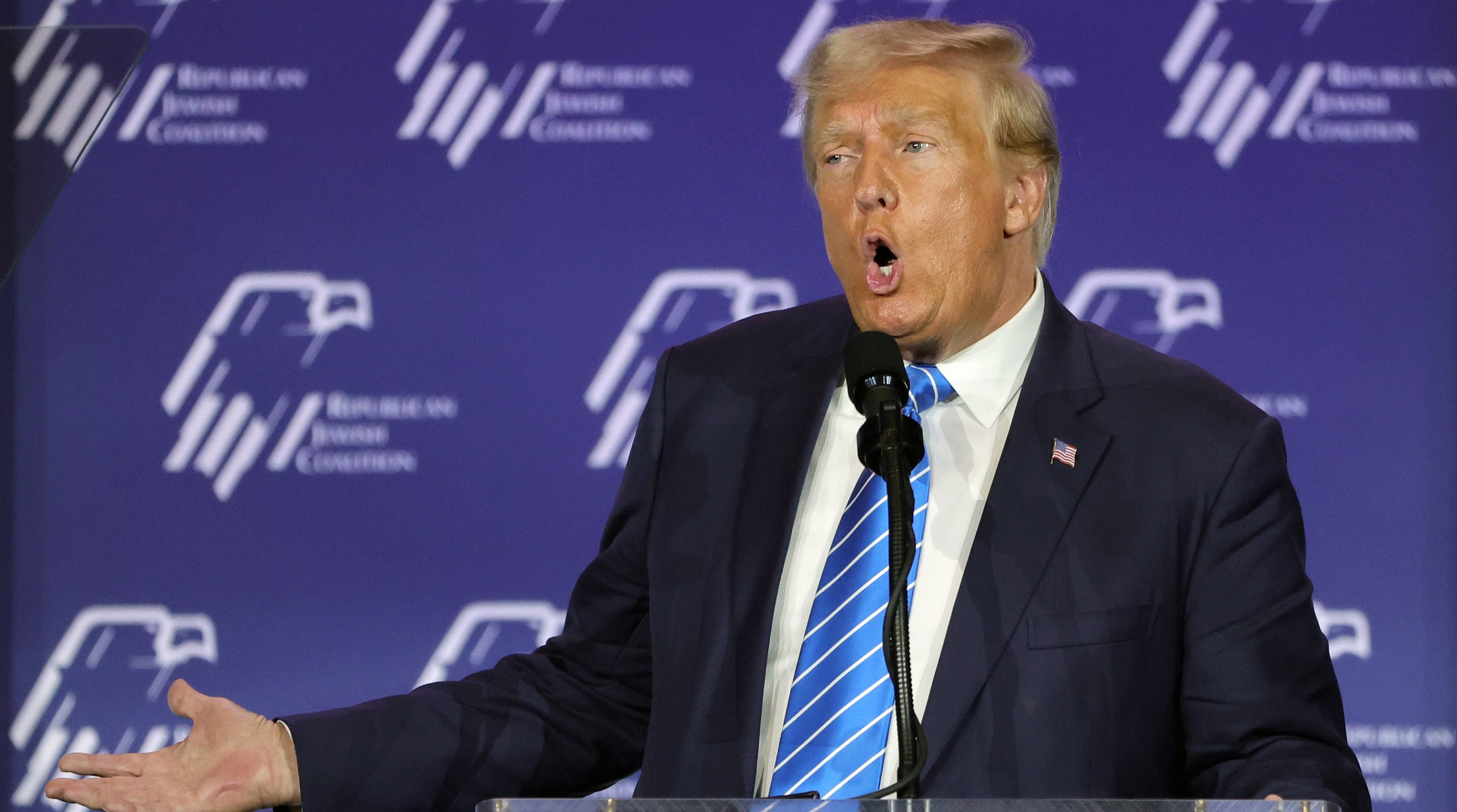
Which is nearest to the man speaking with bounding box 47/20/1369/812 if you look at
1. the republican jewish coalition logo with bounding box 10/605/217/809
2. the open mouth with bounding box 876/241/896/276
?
the open mouth with bounding box 876/241/896/276

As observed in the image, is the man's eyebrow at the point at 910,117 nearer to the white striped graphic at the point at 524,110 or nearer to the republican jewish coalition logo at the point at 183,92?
the white striped graphic at the point at 524,110

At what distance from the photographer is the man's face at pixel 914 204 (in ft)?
5.60

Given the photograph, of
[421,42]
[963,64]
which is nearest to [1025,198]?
[963,64]

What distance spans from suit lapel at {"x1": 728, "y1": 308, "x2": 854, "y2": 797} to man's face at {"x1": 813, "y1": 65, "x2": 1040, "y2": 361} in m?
0.12

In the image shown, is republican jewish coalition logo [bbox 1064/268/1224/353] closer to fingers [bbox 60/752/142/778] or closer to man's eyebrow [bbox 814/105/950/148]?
man's eyebrow [bbox 814/105/950/148]

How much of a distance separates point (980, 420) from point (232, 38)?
2434 mm

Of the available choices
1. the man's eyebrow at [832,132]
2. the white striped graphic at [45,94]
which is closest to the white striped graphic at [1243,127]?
the man's eyebrow at [832,132]

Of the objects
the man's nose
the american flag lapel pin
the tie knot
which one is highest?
the man's nose

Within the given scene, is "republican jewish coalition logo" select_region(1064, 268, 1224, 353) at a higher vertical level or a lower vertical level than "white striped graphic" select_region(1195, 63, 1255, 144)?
lower

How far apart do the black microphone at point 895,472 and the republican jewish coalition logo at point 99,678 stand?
249 cm

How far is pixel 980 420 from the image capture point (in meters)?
1.72

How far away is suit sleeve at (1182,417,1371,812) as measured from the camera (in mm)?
1465

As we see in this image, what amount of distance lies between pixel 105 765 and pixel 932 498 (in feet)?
3.07

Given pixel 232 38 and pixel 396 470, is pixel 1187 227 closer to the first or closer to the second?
pixel 396 470
